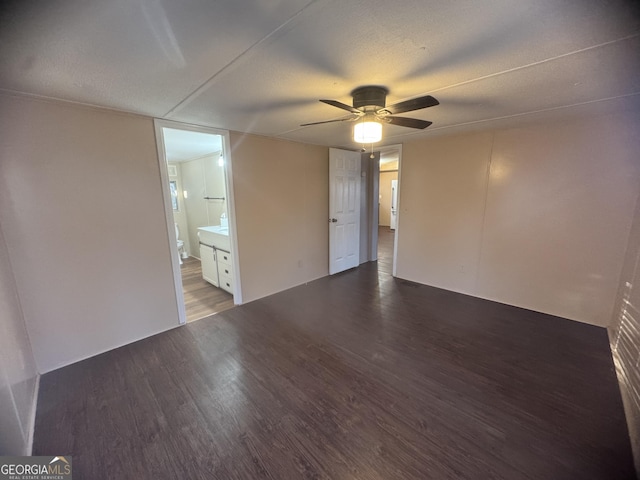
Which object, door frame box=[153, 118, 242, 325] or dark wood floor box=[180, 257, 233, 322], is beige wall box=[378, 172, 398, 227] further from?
door frame box=[153, 118, 242, 325]

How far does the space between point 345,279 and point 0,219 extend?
3.78 metres

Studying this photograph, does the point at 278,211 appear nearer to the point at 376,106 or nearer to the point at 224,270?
the point at 224,270

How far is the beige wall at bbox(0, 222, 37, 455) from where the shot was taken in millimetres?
1215

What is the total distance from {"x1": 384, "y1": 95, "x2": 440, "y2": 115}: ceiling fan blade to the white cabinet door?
3106 millimetres

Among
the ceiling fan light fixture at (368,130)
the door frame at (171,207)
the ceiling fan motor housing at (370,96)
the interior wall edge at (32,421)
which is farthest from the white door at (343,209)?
the interior wall edge at (32,421)

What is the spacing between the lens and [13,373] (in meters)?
1.49

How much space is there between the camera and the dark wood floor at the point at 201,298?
3.14 m

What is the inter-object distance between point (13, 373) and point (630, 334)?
437 centimetres

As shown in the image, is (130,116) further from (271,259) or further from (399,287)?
(399,287)

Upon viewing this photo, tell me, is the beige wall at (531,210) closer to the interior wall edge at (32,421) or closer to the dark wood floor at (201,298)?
the dark wood floor at (201,298)

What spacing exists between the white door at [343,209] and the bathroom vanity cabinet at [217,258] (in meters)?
1.73

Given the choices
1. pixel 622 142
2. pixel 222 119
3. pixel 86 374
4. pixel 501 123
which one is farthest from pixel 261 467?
pixel 622 142

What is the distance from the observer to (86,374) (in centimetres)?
205

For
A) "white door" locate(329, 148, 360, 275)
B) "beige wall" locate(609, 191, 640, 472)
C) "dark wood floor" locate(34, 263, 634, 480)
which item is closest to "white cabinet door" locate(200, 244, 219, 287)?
"dark wood floor" locate(34, 263, 634, 480)
